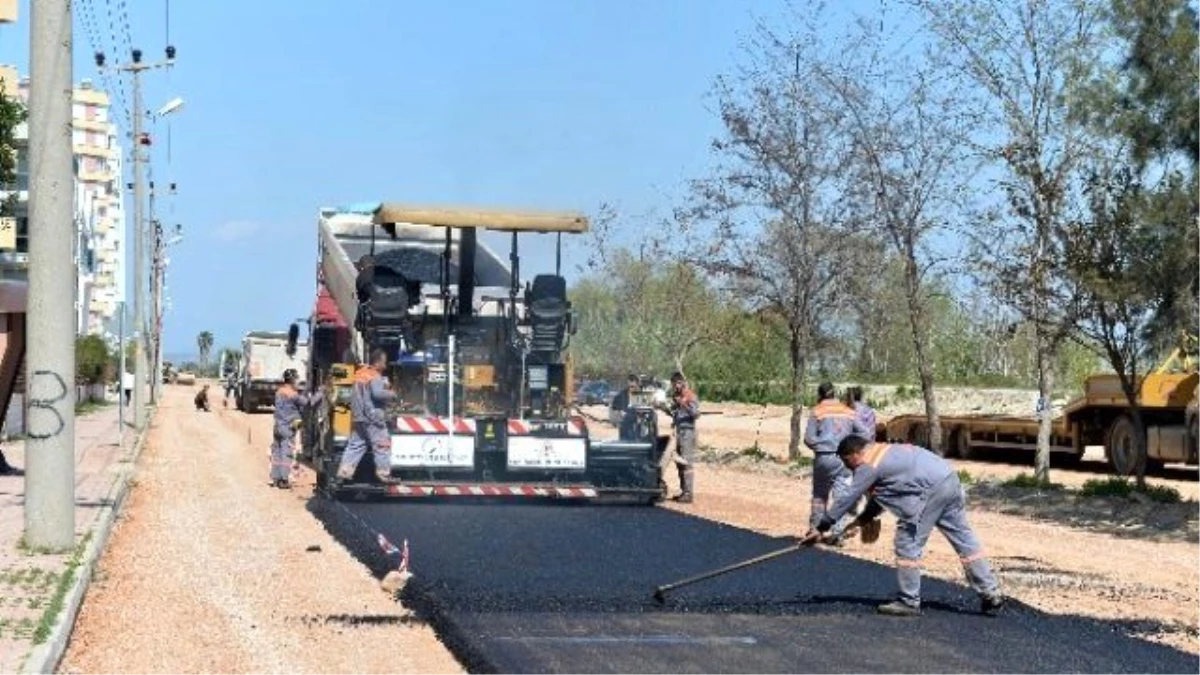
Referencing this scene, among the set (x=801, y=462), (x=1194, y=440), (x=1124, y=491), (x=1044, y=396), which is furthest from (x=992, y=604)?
(x=801, y=462)

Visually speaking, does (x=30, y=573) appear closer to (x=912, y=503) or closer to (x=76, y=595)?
(x=76, y=595)

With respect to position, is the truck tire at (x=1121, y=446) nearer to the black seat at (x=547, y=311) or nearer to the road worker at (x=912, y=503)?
the black seat at (x=547, y=311)

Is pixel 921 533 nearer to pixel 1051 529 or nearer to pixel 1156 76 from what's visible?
pixel 1051 529

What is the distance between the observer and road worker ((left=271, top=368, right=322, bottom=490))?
936 inches

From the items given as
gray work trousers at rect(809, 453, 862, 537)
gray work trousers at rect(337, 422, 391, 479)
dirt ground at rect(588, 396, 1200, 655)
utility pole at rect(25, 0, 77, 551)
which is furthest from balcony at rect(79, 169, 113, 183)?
utility pole at rect(25, 0, 77, 551)

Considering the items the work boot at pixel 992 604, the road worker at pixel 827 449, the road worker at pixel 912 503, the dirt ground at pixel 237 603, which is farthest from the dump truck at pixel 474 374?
the work boot at pixel 992 604

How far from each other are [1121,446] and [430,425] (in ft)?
50.3

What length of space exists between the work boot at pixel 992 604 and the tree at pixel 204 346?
6763 inches

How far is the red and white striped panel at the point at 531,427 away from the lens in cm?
2002

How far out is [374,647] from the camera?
34.1 feet

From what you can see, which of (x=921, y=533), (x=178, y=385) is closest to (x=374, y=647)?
(x=921, y=533)

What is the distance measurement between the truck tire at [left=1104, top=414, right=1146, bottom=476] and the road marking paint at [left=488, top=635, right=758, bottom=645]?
20745mm

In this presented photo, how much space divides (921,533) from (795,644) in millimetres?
1806

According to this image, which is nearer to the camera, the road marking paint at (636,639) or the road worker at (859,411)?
the road marking paint at (636,639)
